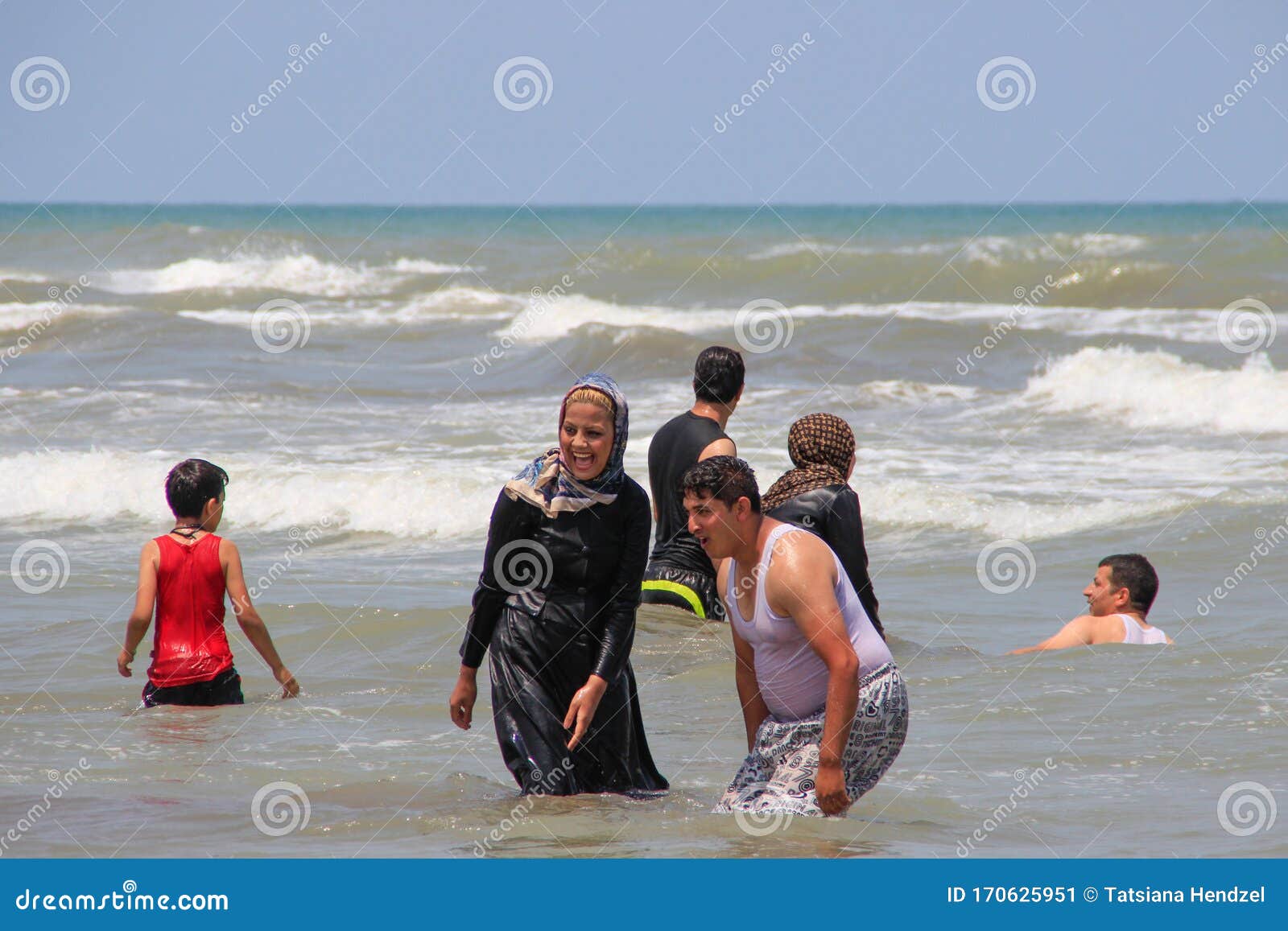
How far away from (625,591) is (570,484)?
379mm

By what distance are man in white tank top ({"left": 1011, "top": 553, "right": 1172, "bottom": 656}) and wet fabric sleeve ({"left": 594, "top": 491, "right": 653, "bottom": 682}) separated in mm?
3637

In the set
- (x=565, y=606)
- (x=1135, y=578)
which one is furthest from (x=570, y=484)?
(x=1135, y=578)

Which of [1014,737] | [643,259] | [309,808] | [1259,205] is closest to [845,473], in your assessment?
[1014,737]

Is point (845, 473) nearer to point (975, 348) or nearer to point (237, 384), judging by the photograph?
point (237, 384)

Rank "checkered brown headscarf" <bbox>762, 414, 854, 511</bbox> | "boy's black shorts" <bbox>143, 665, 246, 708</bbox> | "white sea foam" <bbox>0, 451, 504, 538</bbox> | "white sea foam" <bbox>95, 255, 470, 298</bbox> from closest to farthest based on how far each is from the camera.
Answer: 1. "checkered brown headscarf" <bbox>762, 414, 854, 511</bbox>
2. "boy's black shorts" <bbox>143, 665, 246, 708</bbox>
3. "white sea foam" <bbox>0, 451, 504, 538</bbox>
4. "white sea foam" <bbox>95, 255, 470, 298</bbox>

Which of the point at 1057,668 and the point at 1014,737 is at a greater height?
the point at 1057,668

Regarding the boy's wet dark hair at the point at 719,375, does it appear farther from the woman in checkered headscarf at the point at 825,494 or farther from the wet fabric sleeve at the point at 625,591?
the wet fabric sleeve at the point at 625,591

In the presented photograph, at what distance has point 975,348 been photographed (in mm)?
21484

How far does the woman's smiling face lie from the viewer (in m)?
4.23

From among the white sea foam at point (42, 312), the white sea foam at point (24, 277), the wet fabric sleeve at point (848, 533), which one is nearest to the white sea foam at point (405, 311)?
the white sea foam at point (42, 312)

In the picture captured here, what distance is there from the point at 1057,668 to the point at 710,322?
18.5 metres

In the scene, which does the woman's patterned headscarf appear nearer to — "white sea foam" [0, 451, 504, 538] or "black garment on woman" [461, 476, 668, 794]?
"black garment on woman" [461, 476, 668, 794]

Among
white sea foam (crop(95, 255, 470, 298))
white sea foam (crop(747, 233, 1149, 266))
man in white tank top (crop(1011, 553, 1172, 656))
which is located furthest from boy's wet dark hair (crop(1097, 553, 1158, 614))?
white sea foam (crop(95, 255, 470, 298))

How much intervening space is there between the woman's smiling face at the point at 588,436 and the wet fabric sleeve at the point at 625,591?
0.62ft
